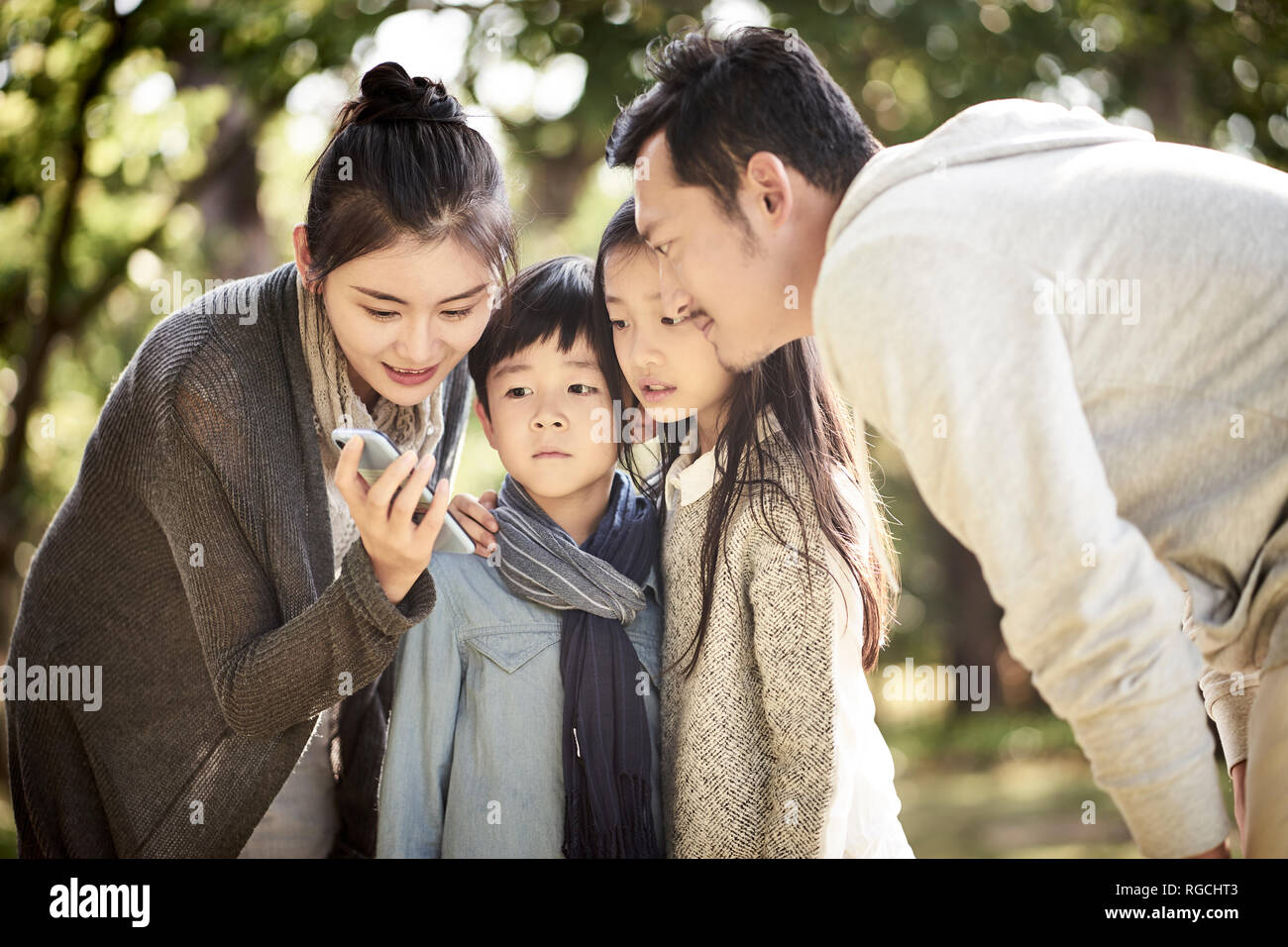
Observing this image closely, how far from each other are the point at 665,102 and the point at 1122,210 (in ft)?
2.89

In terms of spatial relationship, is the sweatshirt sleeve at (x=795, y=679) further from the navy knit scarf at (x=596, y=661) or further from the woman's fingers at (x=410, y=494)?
the woman's fingers at (x=410, y=494)

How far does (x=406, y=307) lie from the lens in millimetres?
2193

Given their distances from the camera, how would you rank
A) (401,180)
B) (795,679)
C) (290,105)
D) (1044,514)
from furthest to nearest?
(290,105)
(401,180)
(795,679)
(1044,514)

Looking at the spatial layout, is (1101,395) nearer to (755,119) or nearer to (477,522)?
(755,119)

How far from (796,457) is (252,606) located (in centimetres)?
108

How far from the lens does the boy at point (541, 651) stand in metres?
2.14

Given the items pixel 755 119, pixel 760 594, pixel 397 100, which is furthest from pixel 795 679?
pixel 397 100

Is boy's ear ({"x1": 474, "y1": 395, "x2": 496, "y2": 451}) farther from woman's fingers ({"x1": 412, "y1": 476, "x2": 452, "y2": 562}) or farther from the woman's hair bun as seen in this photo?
the woman's hair bun

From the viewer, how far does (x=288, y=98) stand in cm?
471

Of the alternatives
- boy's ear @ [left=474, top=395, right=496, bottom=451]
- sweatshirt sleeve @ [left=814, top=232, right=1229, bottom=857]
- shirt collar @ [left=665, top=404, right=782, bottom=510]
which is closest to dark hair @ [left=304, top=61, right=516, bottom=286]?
boy's ear @ [left=474, top=395, right=496, bottom=451]

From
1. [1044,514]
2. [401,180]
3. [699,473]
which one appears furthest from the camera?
[699,473]
